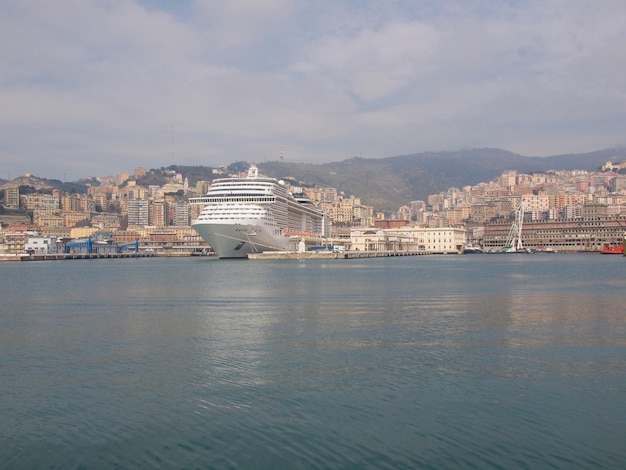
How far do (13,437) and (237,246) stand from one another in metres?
47.9

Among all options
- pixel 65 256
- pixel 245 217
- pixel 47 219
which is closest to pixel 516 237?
pixel 65 256

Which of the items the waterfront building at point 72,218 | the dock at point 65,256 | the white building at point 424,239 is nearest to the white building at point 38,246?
the dock at point 65,256

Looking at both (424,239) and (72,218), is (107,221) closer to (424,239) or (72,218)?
(72,218)

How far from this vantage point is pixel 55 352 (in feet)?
41.0

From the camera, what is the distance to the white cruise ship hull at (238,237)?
170ft

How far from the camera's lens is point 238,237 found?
2112 inches

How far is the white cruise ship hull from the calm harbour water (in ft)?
110

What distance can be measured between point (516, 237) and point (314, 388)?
383ft

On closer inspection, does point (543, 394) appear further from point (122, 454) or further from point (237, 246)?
point (237, 246)

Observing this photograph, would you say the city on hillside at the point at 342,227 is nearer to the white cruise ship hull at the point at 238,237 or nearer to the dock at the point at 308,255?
the dock at the point at 308,255

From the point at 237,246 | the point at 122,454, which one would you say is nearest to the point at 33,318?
the point at 122,454

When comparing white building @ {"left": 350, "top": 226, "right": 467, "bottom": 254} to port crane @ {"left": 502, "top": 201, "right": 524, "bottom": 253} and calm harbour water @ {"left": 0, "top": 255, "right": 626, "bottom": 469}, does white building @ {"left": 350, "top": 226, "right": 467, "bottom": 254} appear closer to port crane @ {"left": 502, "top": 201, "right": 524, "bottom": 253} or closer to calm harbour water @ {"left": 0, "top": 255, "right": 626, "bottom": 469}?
port crane @ {"left": 502, "top": 201, "right": 524, "bottom": 253}

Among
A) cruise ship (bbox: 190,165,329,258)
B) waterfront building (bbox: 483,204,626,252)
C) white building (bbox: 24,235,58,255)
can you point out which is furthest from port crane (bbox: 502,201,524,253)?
white building (bbox: 24,235,58,255)

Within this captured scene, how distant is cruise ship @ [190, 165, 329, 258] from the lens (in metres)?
52.2
